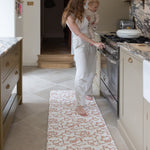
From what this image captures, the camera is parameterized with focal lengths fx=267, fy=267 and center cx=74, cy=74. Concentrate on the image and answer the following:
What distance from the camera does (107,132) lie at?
266 centimetres

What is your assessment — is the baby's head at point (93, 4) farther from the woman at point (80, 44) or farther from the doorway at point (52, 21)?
the doorway at point (52, 21)

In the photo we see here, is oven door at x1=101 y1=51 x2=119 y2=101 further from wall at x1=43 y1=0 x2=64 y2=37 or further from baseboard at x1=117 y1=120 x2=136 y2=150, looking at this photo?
wall at x1=43 y1=0 x2=64 y2=37

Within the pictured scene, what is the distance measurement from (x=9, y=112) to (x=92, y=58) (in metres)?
1.22

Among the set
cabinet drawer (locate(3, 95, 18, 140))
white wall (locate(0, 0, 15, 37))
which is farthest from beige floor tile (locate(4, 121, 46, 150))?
white wall (locate(0, 0, 15, 37))

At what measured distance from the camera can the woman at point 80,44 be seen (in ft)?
9.79

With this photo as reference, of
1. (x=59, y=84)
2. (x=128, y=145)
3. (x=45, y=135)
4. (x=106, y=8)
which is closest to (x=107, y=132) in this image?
(x=128, y=145)

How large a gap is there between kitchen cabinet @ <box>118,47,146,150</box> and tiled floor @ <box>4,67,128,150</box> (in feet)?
0.53

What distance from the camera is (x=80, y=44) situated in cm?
313

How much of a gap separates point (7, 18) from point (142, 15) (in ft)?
7.78

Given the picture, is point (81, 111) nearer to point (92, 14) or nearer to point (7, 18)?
point (92, 14)

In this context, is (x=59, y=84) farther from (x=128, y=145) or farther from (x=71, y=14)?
(x=128, y=145)

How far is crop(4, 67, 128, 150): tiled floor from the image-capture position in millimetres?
2430

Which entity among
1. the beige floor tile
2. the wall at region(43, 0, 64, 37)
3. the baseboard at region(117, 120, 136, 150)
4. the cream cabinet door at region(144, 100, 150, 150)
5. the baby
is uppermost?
the wall at region(43, 0, 64, 37)

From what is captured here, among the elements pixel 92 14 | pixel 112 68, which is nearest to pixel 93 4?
pixel 92 14
